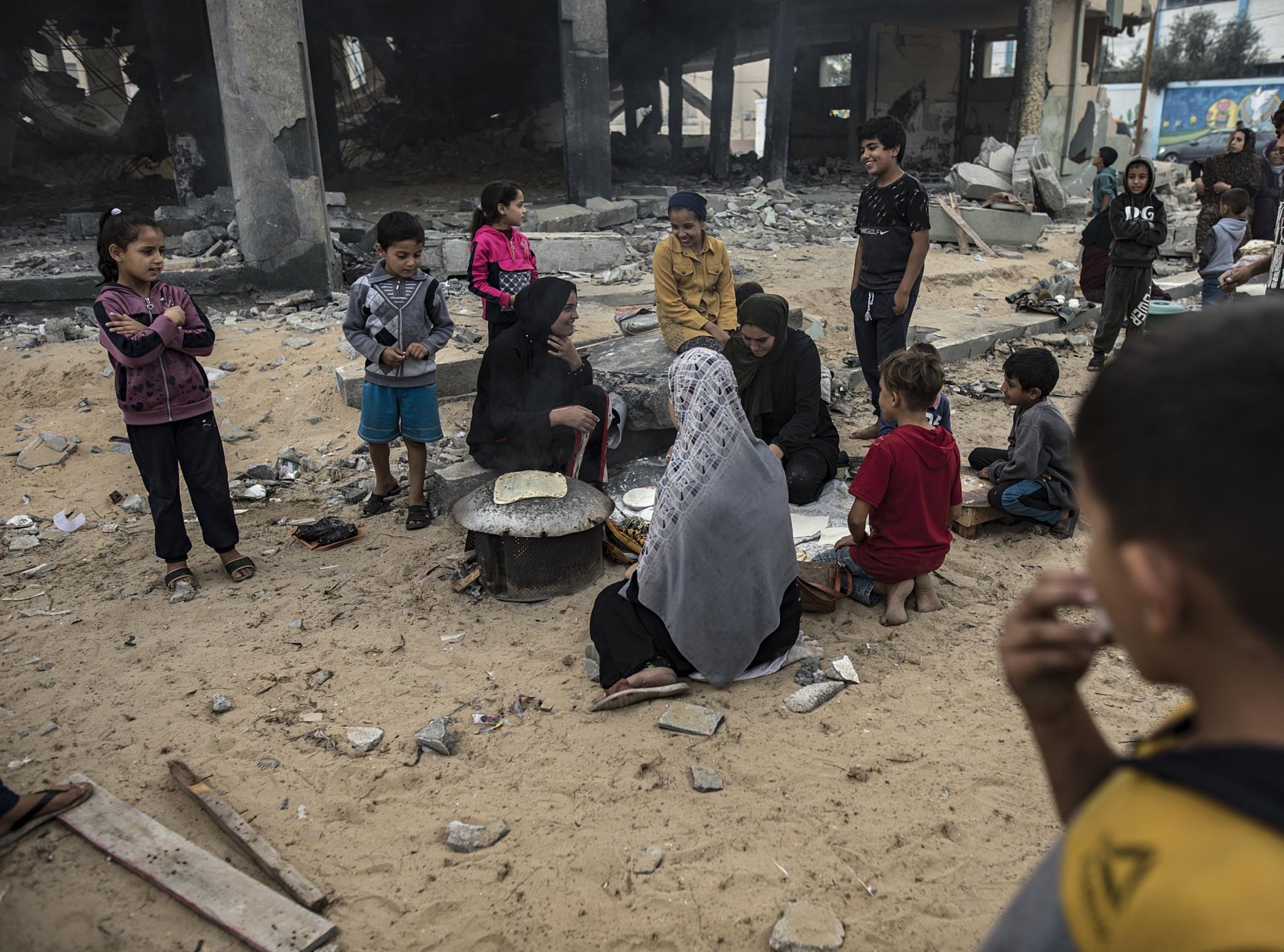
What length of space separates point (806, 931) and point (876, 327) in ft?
14.5

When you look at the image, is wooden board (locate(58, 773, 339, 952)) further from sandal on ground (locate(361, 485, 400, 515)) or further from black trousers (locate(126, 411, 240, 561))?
sandal on ground (locate(361, 485, 400, 515))

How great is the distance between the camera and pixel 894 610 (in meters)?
3.75

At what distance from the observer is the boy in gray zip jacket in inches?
177

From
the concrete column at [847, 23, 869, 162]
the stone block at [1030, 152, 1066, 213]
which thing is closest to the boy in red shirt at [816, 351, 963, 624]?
the stone block at [1030, 152, 1066, 213]

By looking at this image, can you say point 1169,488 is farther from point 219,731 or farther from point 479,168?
point 479,168

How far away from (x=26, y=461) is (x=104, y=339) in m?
2.53

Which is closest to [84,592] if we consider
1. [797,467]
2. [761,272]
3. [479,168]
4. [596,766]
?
[596,766]

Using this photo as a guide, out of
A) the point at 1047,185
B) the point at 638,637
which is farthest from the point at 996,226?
the point at 638,637

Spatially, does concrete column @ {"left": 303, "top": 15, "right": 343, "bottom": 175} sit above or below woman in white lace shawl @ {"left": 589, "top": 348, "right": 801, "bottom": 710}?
above

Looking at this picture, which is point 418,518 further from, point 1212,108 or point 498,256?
point 1212,108

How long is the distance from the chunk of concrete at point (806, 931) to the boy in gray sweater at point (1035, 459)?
9.22 ft

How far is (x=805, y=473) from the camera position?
482 cm

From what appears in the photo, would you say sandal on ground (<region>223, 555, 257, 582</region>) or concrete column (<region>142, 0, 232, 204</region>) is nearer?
sandal on ground (<region>223, 555, 257, 582</region>)

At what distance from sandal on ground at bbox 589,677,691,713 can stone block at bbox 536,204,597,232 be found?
28.1ft
